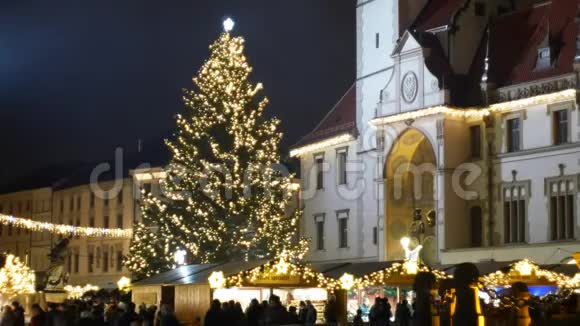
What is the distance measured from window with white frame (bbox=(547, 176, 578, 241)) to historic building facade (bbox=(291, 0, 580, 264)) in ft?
0.16

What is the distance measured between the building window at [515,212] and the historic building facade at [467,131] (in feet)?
0.18

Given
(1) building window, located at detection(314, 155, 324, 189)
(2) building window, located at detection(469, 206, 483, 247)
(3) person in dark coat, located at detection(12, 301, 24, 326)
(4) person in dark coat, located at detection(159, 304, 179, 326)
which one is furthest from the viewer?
(1) building window, located at detection(314, 155, 324, 189)

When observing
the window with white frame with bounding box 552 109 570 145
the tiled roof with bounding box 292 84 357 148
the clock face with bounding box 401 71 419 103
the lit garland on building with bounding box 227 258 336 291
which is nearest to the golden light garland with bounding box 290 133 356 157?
Result: the tiled roof with bounding box 292 84 357 148

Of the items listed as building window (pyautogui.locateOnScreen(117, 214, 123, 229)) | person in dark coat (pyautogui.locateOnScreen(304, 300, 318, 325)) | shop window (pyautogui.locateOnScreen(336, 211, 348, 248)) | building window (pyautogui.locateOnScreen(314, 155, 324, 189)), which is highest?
building window (pyautogui.locateOnScreen(314, 155, 324, 189))

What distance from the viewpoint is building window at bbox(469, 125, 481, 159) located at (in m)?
61.3

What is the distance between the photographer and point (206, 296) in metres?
41.3

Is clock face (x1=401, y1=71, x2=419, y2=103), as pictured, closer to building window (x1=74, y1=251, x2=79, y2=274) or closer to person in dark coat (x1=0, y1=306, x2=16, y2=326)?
person in dark coat (x1=0, y1=306, x2=16, y2=326)

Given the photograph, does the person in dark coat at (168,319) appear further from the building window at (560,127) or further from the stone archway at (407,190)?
the stone archway at (407,190)

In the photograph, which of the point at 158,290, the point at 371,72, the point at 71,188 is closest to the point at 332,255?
the point at 371,72

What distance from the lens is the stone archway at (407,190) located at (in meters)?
64.2

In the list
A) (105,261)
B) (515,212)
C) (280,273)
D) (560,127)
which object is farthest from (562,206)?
(105,261)

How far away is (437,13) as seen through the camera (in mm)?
65750

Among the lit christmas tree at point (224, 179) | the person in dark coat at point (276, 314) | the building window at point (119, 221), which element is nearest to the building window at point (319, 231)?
the lit christmas tree at point (224, 179)

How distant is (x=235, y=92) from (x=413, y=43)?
338 inches
